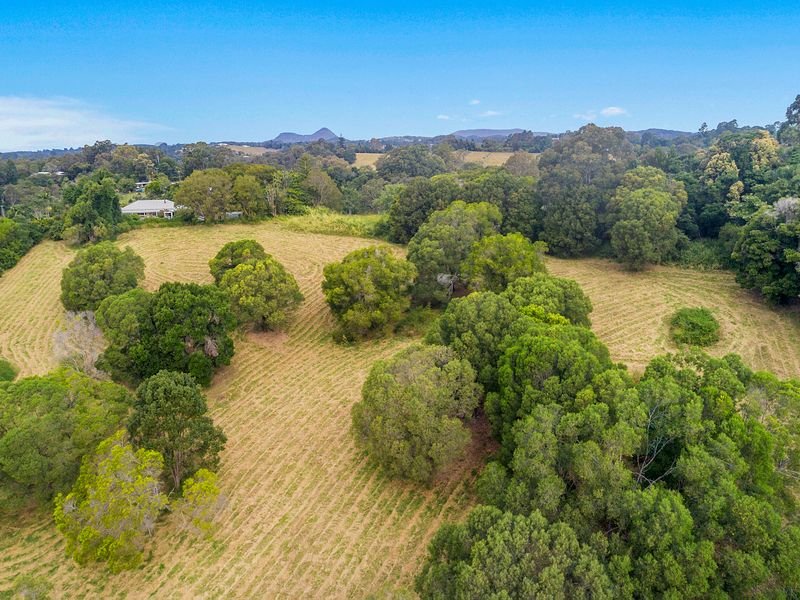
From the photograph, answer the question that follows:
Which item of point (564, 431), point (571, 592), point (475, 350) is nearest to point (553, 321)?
point (475, 350)

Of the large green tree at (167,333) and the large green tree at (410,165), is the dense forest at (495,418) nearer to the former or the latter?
the large green tree at (167,333)

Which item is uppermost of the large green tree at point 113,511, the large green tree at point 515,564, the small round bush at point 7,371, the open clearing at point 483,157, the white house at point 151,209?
the open clearing at point 483,157

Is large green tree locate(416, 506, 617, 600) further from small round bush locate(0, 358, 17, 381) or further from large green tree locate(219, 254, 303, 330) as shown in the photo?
small round bush locate(0, 358, 17, 381)

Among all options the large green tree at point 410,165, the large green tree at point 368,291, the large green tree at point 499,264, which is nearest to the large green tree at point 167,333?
the large green tree at point 368,291

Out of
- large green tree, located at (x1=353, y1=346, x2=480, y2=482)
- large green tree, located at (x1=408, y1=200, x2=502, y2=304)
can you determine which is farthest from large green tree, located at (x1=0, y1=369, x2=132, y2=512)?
large green tree, located at (x1=408, y1=200, x2=502, y2=304)

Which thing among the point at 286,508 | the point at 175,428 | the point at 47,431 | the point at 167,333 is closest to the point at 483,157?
the point at 167,333

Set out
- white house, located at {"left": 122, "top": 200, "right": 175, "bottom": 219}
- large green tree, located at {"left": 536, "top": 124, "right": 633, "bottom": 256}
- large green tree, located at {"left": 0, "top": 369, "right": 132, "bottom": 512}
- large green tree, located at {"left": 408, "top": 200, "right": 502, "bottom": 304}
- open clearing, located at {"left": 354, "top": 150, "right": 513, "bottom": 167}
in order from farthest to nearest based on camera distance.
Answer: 1. open clearing, located at {"left": 354, "top": 150, "right": 513, "bottom": 167}
2. white house, located at {"left": 122, "top": 200, "right": 175, "bottom": 219}
3. large green tree, located at {"left": 536, "top": 124, "right": 633, "bottom": 256}
4. large green tree, located at {"left": 408, "top": 200, "right": 502, "bottom": 304}
5. large green tree, located at {"left": 0, "top": 369, "right": 132, "bottom": 512}

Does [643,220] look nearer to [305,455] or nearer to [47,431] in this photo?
[305,455]
